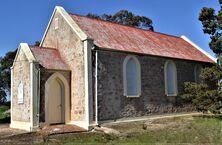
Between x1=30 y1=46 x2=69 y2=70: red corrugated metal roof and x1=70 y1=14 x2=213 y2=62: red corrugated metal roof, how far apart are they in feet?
8.79

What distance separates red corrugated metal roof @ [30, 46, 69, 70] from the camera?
2106 centimetres

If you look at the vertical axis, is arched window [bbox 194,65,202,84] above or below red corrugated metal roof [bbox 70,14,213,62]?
below

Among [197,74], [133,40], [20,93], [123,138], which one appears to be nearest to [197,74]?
[197,74]

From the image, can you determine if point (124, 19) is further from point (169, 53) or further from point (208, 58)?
point (169, 53)

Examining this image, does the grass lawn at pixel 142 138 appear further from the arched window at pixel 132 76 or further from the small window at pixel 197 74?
the small window at pixel 197 74

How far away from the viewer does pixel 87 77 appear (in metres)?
20.0

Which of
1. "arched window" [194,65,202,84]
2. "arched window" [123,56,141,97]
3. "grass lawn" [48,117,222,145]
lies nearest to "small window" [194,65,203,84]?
"arched window" [194,65,202,84]

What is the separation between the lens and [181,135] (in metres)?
16.1

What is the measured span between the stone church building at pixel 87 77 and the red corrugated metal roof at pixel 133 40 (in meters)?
0.12

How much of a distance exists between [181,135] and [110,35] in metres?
10.6

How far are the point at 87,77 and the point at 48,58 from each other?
3537 mm

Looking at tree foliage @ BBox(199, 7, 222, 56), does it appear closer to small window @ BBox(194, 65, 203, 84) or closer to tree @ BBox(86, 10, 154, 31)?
small window @ BBox(194, 65, 203, 84)

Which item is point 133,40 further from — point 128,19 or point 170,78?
point 128,19

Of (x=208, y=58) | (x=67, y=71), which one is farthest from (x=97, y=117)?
(x=208, y=58)
